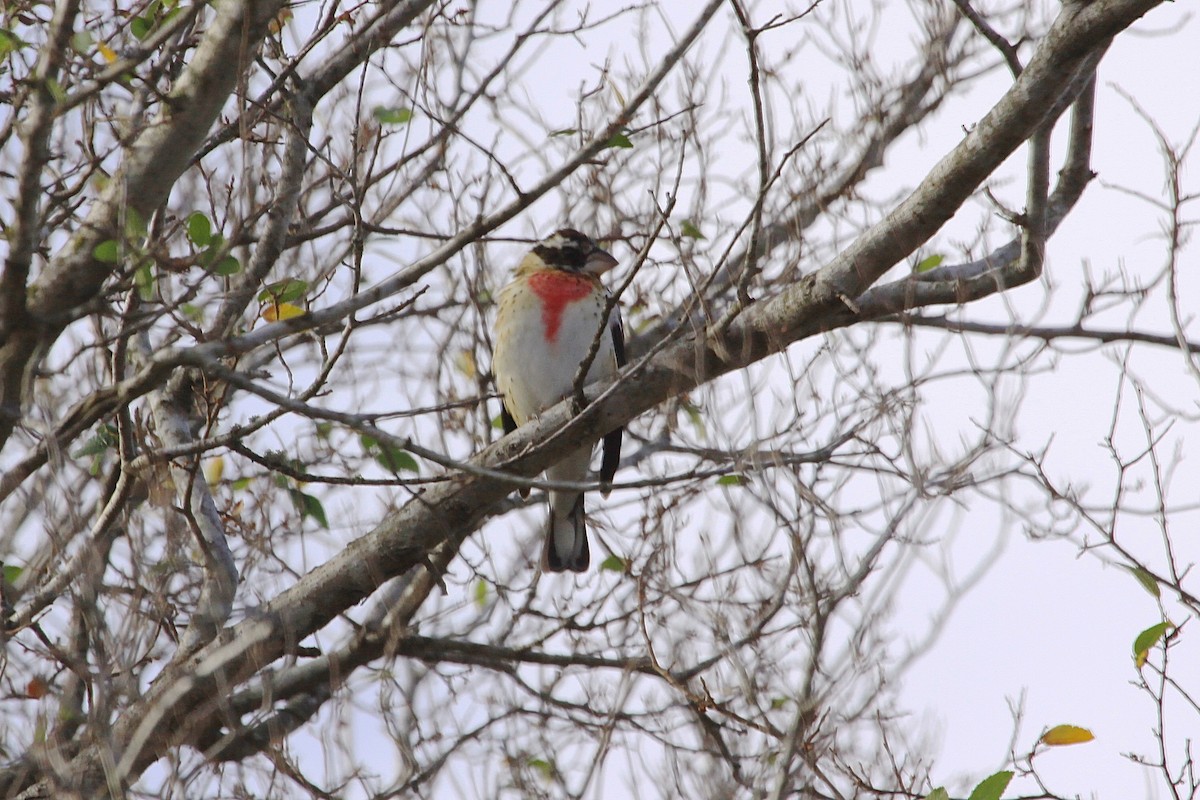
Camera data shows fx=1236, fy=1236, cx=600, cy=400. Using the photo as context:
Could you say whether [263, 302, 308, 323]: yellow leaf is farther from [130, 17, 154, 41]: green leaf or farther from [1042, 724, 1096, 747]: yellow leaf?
[1042, 724, 1096, 747]: yellow leaf

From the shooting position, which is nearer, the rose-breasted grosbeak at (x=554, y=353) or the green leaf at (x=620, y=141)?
the green leaf at (x=620, y=141)

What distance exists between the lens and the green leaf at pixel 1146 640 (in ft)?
11.0

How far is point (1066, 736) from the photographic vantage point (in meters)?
3.57

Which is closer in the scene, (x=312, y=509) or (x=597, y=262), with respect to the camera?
(x=312, y=509)

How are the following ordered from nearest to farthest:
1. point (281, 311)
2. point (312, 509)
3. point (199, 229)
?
point (199, 229) < point (281, 311) < point (312, 509)

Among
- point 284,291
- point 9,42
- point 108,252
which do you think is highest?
point 9,42

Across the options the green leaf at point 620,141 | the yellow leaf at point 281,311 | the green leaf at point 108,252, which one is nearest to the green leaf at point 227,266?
the green leaf at point 108,252

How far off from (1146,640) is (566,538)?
2851mm

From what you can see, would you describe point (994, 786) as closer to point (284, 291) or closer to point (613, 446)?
point (284, 291)

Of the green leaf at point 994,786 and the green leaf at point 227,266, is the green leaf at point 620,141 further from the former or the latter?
the green leaf at point 994,786

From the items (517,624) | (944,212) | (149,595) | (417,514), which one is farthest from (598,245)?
(149,595)

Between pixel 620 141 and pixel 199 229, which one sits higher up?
pixel 620 141

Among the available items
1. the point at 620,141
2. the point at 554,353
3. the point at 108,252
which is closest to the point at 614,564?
the point at 554,353

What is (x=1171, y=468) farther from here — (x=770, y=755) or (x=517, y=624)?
(x=517, y=624)
